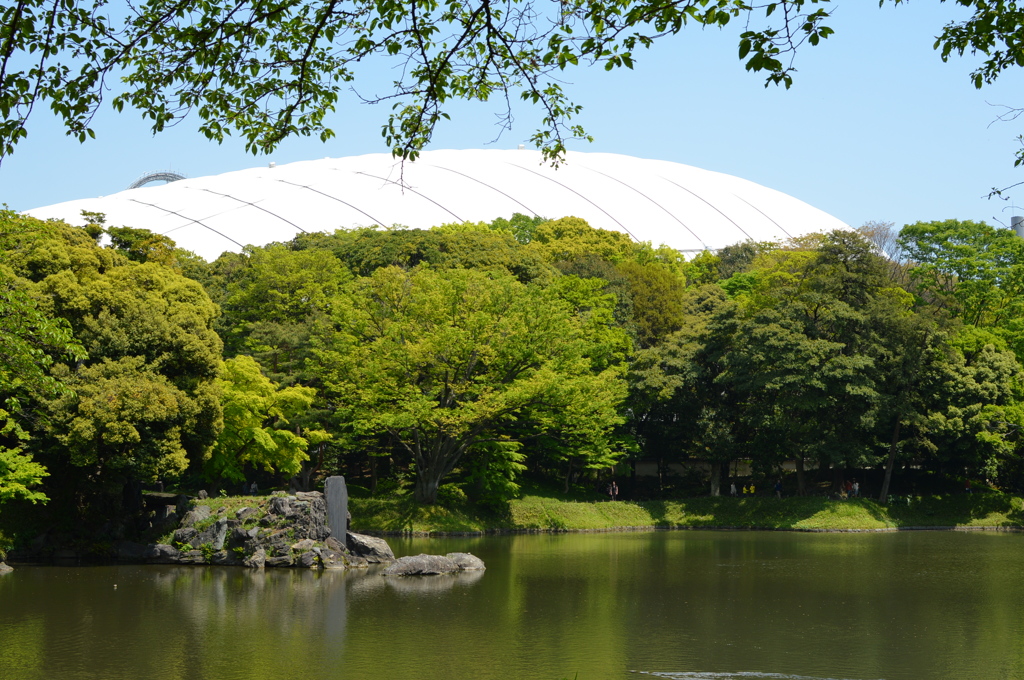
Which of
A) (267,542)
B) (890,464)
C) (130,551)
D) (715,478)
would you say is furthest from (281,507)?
(890,464)

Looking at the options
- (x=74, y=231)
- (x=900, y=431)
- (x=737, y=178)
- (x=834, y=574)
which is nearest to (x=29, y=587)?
(x=74, y=231)

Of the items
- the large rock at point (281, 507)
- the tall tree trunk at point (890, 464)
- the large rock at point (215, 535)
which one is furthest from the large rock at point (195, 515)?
the tall tree trunk at point (890, 464)

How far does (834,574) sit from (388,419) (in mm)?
11814

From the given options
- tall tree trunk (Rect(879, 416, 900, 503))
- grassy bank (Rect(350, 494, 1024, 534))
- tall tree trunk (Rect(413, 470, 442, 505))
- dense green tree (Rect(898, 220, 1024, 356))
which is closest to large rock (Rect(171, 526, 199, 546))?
grassy bank (Rect(350, 494, 1024, 534))

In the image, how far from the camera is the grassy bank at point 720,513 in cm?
2594

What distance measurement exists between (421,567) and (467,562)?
98cm

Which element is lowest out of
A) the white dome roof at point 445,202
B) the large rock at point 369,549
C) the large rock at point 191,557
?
the large rock at point 191,557

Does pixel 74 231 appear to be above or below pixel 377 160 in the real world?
below

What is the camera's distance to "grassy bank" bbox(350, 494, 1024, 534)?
85.1 feet

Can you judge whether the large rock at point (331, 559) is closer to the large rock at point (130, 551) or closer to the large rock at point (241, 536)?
the large rock at point (241, 536)

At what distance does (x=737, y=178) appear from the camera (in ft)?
227

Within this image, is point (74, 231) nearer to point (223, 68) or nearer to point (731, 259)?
point (223, 68)

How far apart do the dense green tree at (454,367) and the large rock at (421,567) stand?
25.1 feet

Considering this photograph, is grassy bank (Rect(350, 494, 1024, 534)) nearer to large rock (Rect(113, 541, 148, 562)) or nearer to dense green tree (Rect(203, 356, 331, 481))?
dense green tree (Rect(203, 356, 331, 481))
